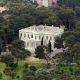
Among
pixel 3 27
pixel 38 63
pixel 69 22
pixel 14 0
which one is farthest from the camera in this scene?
pixel 14 0

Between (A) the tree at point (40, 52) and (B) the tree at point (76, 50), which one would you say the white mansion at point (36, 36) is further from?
(A) the tree at point (40, 52)

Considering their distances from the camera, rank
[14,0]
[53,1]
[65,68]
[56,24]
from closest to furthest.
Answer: [65,68] < [56,24] < [14,0] < [53,1]

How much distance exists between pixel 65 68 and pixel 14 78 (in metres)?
13.4

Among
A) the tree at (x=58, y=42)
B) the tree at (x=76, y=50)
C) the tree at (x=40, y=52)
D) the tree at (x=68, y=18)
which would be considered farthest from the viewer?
the tree at (x=68, y=18)

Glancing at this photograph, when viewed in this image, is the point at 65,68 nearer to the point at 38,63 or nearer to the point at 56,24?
→ the point at 38,63

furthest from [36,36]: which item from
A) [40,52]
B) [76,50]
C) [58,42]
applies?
[76,50]

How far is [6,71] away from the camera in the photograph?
196 feet

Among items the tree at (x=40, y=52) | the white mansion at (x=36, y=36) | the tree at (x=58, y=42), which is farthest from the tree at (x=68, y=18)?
the tree at (x=40, y=52)

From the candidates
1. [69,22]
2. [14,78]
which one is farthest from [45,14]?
[14,78]

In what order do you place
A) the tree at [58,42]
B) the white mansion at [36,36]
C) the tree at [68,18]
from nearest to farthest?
the tree at [58,42] < the white mansion at [36,36] < the tree at [68,18]

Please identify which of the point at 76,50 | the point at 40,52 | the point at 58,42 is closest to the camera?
the point at 40,52

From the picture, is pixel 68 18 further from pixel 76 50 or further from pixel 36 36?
pixel 76 50

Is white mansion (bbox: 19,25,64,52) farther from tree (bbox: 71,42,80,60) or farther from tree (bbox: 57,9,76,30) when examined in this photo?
tree (bbox: 57,9,76,30)

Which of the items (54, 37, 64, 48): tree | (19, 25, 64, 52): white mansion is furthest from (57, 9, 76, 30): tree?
(54, 37, 64, 48): tree
